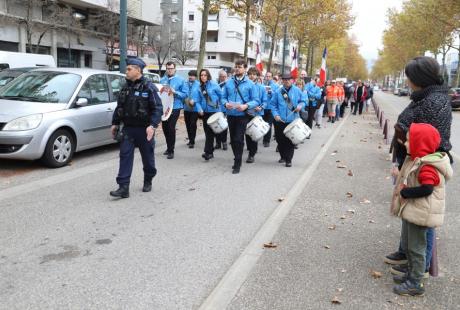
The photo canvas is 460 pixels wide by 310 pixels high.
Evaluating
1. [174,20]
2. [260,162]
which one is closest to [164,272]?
[260,162]

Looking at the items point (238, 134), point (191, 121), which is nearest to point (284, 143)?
point (238, 134)

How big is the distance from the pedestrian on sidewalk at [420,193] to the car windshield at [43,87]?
21.1 feet

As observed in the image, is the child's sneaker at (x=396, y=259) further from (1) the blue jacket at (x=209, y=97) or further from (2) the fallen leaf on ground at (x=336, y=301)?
(1) the blue jacket at (x=209, y=97)

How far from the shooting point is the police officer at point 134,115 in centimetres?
604

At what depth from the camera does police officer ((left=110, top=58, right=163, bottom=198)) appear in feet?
19.8

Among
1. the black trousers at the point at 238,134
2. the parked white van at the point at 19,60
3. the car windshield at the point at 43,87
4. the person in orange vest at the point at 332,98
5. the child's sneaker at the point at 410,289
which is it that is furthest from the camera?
the person in orange vest at the point at 332,98

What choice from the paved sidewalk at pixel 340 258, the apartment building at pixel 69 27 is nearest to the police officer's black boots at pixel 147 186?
the paved sidewalk at pixel 340 258

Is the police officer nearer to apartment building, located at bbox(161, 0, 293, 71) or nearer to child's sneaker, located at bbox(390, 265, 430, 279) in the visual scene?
child's sneaker, located at bbox(390, 265, 430, 279)

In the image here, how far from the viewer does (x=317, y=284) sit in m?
3.83

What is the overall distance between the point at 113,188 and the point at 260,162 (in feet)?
12.1

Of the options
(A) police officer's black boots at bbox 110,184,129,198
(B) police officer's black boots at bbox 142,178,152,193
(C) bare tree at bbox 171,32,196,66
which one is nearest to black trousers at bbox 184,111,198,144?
(B) police officer's black boots at bbox 142,178,152,193

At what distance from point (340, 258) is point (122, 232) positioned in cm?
227

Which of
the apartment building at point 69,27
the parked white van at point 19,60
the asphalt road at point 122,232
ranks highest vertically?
the apartment building at point 69,27

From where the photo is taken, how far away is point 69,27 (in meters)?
27.5
